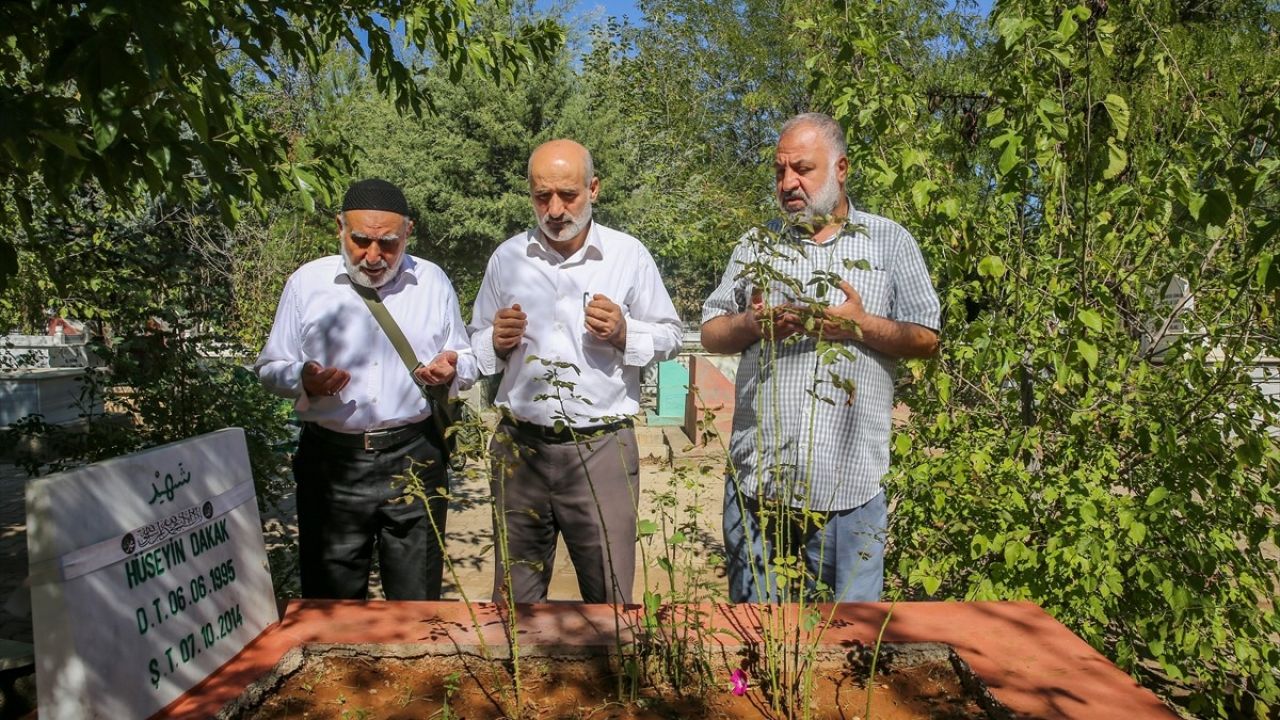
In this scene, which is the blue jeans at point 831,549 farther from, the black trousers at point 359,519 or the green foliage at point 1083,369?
the black trousers at point 359,519

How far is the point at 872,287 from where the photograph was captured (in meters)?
2.68

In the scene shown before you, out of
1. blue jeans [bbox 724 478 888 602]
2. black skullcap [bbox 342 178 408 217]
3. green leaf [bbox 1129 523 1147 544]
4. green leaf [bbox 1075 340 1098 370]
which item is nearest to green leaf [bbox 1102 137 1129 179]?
green leaf [bbox 1075 340 1098 370]

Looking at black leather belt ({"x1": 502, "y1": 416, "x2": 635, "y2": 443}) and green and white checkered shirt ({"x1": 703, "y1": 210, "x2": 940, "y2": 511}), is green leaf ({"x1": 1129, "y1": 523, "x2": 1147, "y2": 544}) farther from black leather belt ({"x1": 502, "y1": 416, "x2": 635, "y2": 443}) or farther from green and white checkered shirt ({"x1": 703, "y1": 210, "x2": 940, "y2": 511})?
black leather belt ({"x1": 502, "y1": 416, "x2": 635, "y2": 443})

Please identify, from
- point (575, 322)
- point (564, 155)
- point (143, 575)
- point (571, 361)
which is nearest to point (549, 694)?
point (143, 575)

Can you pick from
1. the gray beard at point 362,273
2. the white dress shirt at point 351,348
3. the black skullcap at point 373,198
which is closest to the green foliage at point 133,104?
the black skullcap at point 373,198

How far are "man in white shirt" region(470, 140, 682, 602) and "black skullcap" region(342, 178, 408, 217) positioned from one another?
377mm

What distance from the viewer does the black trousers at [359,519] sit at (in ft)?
9.84

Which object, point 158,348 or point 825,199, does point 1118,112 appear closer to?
point 825,199

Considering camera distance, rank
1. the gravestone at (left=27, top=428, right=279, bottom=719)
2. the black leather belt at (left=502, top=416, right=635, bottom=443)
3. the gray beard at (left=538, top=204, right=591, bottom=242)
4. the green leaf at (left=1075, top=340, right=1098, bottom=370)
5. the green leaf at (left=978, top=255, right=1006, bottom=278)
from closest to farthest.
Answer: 1. the gravestone at (left=27, top=428, right=279, bottom=719)
2. the green leaf at (left=1075, top=340, right=1098, bottom=370)
3. the green leaf at (left=978, top=255, right=1006, bottom=278)
4. the black leather belt at (left=502, top=416, right=635, bottom=443)
5. the gray beard at (left=538, top=204, right=591, bottom=242)

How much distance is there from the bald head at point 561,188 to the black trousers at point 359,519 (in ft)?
2.66

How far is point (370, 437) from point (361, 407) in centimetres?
10

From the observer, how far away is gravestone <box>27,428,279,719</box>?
58.2 inches

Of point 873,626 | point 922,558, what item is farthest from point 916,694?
point 922,558

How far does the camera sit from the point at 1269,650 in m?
2.72
